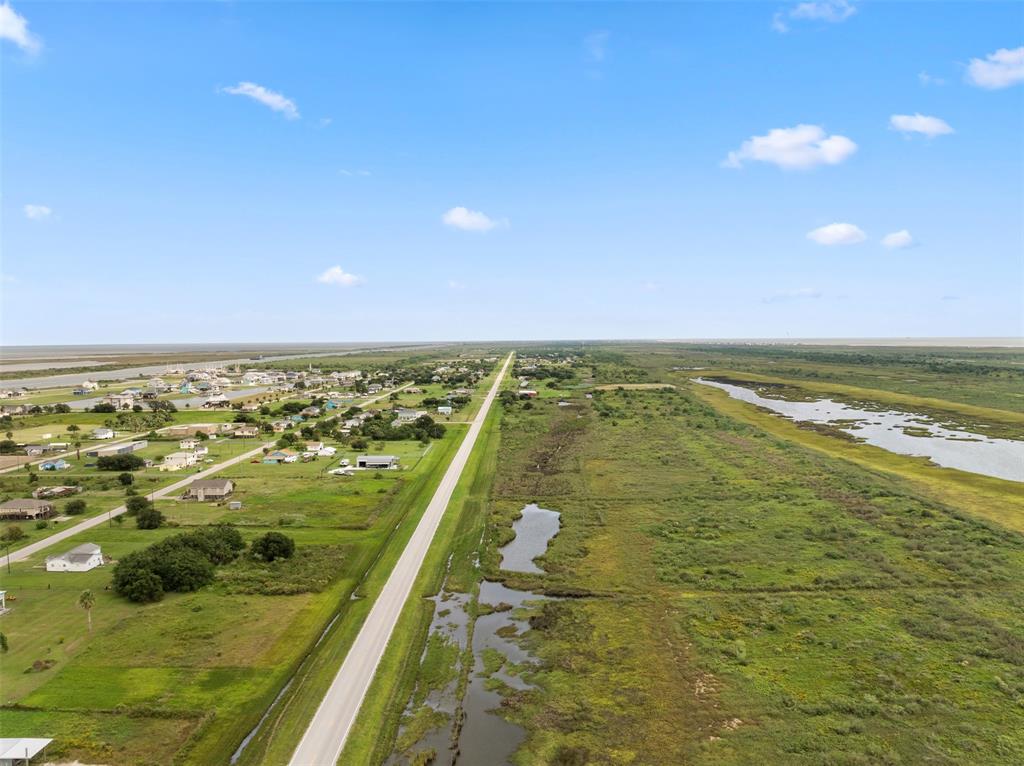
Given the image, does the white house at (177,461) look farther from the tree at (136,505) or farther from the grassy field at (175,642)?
the grassy field at (175,642)

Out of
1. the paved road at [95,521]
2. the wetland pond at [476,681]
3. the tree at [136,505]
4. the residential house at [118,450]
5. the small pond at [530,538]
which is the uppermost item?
the residential house at [118,450]

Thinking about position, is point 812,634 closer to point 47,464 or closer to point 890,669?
point 890,669

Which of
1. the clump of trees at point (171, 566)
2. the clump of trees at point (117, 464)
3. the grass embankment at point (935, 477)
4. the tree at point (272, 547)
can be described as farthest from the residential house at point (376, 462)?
the grass embankment at point (935, 477)

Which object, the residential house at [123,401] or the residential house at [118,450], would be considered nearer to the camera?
the residential house at [118,450]

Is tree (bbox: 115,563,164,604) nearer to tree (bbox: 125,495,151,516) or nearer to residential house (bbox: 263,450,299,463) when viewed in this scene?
tree (bbox: 125,495,151,516)

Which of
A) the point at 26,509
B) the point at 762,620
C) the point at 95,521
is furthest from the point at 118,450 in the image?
the point at 762,620
